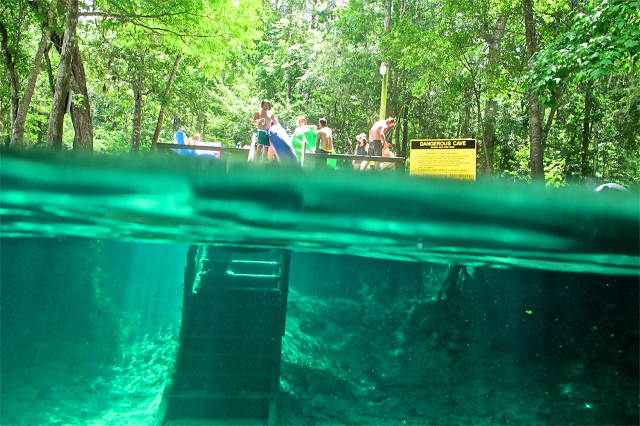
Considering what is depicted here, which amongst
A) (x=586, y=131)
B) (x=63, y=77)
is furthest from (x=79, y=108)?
(x=586, y=131)

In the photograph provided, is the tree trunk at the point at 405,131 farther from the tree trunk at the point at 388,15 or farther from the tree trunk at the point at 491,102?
the tree trunk at the point at 491,102

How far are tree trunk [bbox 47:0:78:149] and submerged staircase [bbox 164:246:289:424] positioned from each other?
265 inches

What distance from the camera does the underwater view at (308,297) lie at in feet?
15.8

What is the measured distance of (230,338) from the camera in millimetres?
8641

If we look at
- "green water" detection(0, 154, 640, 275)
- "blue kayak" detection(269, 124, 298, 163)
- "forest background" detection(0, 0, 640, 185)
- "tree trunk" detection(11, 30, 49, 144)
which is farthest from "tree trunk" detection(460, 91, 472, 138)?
"green water" detection(0, 154, 640, 275)

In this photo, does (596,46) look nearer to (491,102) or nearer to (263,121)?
(263,121)

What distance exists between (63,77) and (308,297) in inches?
359

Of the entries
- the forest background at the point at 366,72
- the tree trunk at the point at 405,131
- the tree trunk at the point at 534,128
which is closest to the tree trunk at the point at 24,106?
the forest background at the point at 366,72

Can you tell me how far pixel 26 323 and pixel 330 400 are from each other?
7.71 metres

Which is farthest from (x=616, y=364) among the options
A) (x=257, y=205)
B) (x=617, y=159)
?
(x=617, y=159)

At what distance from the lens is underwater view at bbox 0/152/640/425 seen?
4805 millimetres

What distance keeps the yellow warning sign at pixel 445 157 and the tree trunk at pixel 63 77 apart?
9.67 meters

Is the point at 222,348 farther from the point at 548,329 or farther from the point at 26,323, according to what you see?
the point at 548,329

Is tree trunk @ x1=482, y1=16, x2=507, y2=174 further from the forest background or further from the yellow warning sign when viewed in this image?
the yellow warning sign
